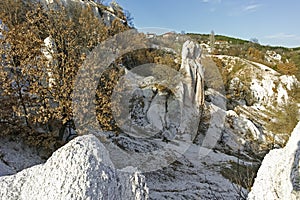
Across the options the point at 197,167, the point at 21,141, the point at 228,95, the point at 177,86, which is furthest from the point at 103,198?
the point at 228,95

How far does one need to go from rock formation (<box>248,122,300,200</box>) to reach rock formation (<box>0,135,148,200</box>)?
181 centimetres

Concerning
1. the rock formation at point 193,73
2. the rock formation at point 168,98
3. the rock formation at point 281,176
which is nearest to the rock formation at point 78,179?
the rock formation at point 281,176

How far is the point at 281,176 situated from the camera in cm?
355

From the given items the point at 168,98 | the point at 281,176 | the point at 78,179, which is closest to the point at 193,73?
the point at 168,98

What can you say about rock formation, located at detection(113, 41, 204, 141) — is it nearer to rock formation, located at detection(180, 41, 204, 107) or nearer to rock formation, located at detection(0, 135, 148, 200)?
rock formation, located at detection(180, 41, 204, 107)

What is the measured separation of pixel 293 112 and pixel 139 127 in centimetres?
2115

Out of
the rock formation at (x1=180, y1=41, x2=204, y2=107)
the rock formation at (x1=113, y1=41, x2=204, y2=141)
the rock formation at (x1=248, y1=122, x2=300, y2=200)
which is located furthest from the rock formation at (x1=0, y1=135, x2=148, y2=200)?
the rock formation at (x1=180, y1=41, x2=204, y2=107)

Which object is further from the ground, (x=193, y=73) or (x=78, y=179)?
(x=193, y=73)

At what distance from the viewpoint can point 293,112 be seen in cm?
2952

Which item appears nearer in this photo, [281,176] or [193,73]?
[281,176]

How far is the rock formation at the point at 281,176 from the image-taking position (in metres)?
3.18

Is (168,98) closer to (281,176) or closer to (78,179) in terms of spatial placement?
(281,176)

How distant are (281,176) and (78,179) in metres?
2.82

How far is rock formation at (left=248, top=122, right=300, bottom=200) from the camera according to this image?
318 centimetres
